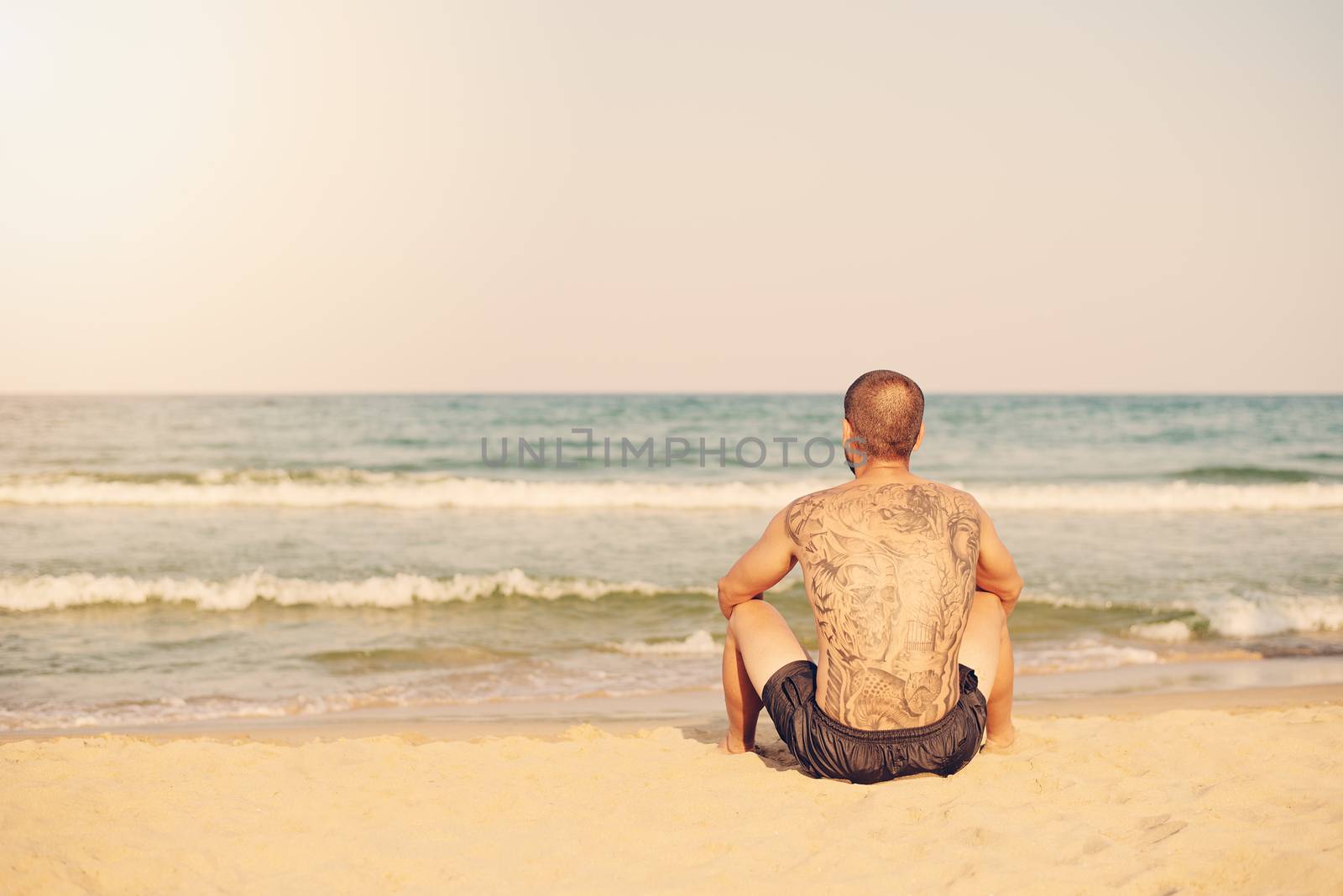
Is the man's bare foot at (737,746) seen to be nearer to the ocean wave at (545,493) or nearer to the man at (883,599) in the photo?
the man at (883,599)

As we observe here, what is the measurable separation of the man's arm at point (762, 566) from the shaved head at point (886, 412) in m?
0.41

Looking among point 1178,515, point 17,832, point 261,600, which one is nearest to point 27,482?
point 261,600

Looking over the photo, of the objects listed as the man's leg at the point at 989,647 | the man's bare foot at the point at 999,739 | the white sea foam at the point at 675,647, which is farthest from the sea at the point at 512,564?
the man's leg at the point at 989,647

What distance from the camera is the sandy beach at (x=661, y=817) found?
2.95 m

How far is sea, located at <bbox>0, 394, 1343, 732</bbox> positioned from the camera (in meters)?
6.72

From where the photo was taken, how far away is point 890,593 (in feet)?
10.9

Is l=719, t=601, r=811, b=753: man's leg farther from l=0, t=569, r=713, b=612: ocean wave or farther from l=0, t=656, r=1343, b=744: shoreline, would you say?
l=0, t=569, r=713, b=612: ocean wave

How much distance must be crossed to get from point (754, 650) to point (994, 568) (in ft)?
3.21

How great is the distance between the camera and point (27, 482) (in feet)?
58.7

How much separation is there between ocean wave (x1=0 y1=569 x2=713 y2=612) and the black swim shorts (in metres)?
5.63

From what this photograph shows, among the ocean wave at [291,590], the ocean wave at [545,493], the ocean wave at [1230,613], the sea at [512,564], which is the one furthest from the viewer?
the ocean wave at [545,493]

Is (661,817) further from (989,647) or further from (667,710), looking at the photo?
(667,710)

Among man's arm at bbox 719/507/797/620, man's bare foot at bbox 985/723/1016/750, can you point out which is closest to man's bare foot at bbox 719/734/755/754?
man's arm at bbox 719/507/797/620

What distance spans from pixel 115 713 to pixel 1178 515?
15.6 meters
